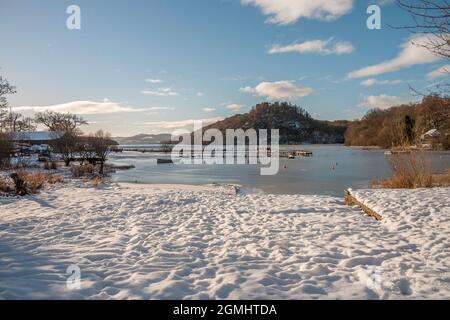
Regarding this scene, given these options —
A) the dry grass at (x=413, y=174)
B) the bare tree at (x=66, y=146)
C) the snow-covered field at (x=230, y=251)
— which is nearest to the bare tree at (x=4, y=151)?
the bare tree at (x=66, y=146)

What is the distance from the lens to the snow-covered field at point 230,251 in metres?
4.07

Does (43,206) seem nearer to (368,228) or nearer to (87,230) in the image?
(87,230)

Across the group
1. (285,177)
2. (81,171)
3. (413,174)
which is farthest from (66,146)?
(413,174)

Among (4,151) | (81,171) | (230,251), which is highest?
(4,151)

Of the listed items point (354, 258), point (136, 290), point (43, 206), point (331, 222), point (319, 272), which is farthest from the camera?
point (43, 206)

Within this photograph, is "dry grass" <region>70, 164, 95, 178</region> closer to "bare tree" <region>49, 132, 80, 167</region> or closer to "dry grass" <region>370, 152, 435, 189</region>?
"bare tree" <region>49, 132, 80, 167</region>

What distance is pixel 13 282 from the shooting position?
4207 millimetres

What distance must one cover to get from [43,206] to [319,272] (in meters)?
8.54

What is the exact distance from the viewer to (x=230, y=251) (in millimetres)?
5559

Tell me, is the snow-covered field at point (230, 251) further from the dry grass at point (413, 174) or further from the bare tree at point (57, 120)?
the bare tree at point (57, 120)

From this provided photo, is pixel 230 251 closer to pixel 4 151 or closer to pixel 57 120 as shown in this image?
pixel 4 151

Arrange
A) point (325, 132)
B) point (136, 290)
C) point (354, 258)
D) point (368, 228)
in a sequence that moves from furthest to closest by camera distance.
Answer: point (325, 132), point (368, 228), point (354, 258), point (136, 290)
